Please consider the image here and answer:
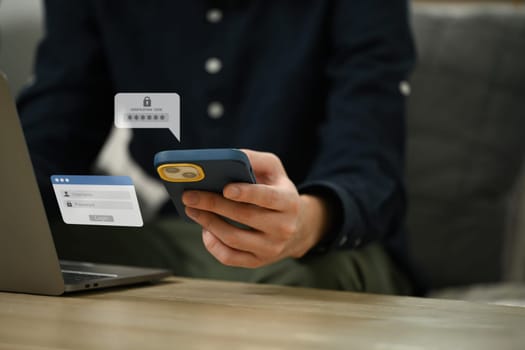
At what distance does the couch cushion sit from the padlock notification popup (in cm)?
75

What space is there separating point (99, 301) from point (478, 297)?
68 centimetres

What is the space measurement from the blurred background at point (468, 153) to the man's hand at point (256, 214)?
64cm

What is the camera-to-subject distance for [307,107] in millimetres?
808

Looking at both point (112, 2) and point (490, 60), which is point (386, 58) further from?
point (490, 60)

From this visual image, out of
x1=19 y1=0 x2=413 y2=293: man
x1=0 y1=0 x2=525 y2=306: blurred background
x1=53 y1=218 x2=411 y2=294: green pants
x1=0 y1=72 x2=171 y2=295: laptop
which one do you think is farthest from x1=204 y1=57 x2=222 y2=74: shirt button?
x1=0 y1=0 x2=525 y2=306: blurred background

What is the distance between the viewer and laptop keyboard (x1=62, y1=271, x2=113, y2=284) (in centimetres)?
57

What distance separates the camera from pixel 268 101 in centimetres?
78

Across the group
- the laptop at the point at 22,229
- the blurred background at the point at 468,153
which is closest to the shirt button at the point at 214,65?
the laptop at the point at 22,229

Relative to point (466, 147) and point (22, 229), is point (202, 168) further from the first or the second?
point (466, 147)

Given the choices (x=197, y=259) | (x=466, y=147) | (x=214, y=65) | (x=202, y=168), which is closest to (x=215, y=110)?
(x=214, y=65)

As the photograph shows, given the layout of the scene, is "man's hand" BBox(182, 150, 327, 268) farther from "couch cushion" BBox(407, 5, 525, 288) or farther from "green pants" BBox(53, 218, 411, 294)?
"couch cushion" BBox(407, 5, 525, 288)

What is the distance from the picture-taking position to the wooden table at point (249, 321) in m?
0.39

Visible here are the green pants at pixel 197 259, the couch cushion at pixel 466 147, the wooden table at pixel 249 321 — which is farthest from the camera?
the couch cushion at pixel 466 147

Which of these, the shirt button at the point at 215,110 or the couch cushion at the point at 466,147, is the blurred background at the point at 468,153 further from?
the shirt button at the point at 215,110
